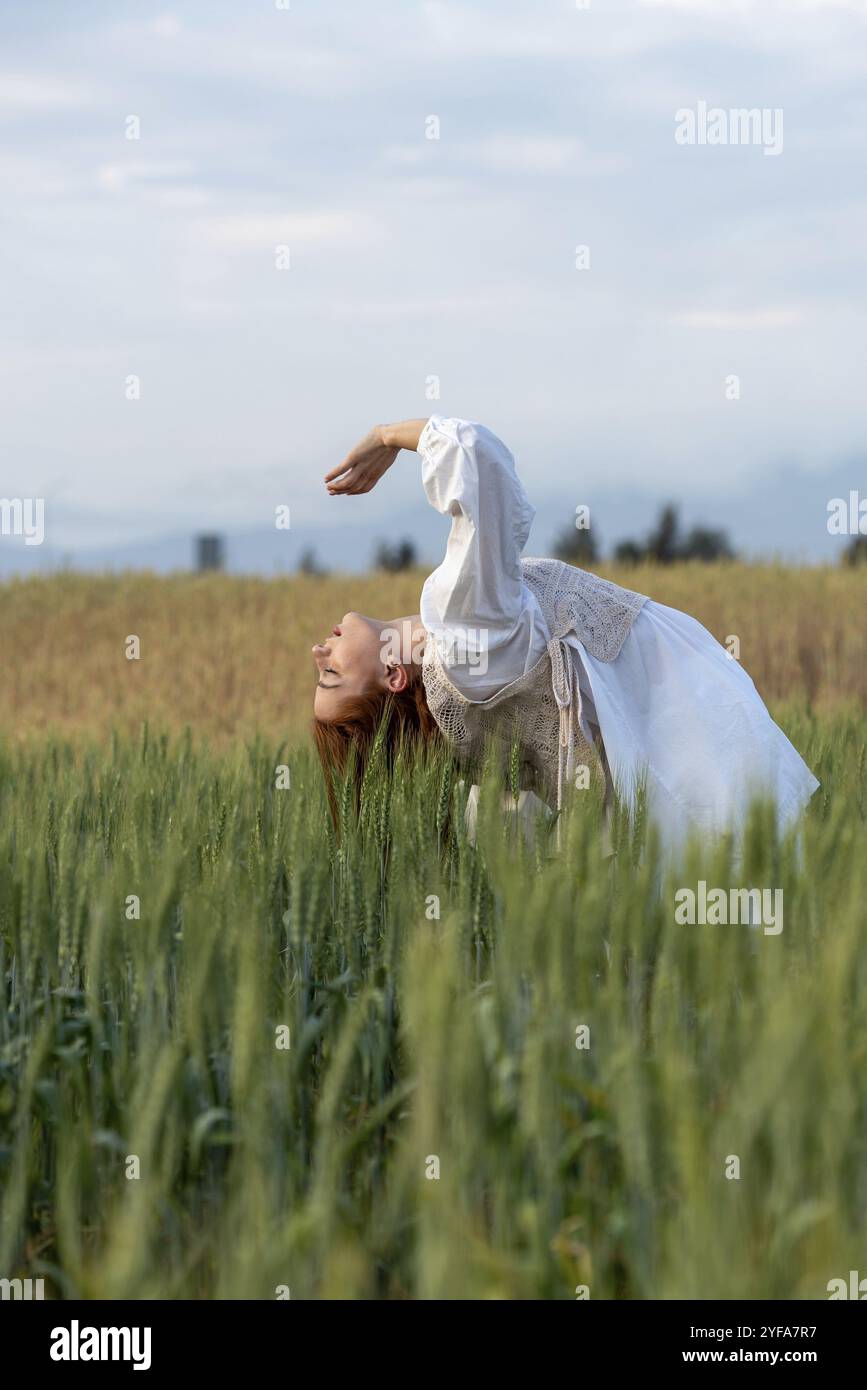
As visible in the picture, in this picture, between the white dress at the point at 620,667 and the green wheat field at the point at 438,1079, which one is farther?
the white dress at the point at 620,667

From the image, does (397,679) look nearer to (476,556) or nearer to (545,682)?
(545,682)

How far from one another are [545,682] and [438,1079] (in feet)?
5.48

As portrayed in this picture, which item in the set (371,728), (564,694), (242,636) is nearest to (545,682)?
(564,694)

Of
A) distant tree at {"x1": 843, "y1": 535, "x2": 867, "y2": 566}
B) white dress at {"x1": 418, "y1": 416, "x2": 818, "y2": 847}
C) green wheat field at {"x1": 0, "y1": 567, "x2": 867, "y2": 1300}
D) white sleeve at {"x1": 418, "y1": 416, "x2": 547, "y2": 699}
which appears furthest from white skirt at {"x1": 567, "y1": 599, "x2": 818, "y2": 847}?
Answer: distant tree at {"x1": 843, "y1": 535, "x2": 867, "y2": 566}

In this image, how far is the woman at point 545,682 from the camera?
2779 millimetres

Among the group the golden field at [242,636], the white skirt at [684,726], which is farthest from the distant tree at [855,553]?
the white skirt at [684,726]

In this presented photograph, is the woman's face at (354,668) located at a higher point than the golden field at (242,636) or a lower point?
lower

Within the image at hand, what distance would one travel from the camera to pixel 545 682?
2.95 meters

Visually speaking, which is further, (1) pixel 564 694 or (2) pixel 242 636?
(2) pixel 242 636

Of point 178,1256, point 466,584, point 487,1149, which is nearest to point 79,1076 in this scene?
point 178,1256

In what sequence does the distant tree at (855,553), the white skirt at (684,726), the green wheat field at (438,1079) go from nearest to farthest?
1. the green wheat field at (438,1079)
2. the white skirt at (684,726)
3. the distant tree at (855,553)

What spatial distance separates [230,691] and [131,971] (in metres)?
5.86

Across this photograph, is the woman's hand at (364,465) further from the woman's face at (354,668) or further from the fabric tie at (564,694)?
the fabric tie at (564,694)

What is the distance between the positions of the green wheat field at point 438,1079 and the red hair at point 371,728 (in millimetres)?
501
